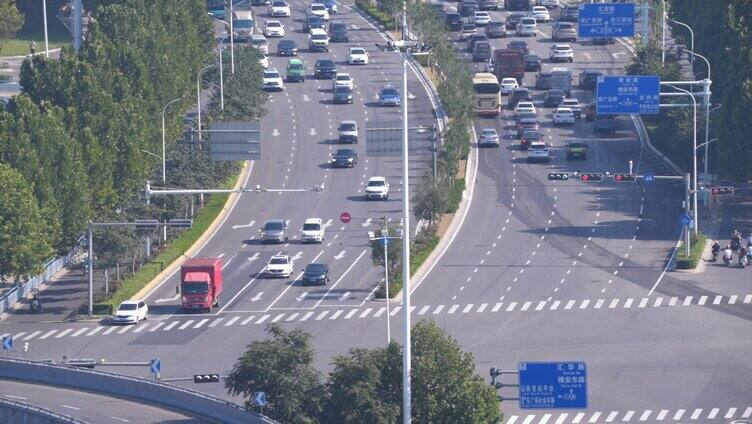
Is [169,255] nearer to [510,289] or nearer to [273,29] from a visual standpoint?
[510,289]

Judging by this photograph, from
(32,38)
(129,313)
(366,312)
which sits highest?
(32,38)

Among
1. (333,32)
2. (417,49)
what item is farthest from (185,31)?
(417,49)

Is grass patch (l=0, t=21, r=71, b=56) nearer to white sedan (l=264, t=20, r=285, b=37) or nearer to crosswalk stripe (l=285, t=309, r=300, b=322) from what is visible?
white sedan (l=264, t=20, r=285, b=37)

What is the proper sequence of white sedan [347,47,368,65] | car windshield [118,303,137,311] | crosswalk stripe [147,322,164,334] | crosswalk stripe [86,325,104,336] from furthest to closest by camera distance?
white sedan [347,47,368,65] → car windshield [118,303,137,311] → crosswalk stripe [147,322,164,334] → crosswalk stripe [86,325,104,336]

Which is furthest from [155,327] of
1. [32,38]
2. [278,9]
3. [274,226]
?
[278,9]

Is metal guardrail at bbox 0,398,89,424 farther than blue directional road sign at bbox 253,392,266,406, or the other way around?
metal guardrail at bbox 0,398,89,424

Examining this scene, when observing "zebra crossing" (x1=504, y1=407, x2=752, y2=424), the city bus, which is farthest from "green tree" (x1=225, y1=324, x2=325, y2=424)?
the city bus

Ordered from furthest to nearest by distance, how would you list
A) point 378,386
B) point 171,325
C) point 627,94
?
1. point 627,94
2. point 171,325
3. point 378,386

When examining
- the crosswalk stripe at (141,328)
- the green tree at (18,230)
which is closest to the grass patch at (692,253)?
the crosswalk stripe at (141,328)
